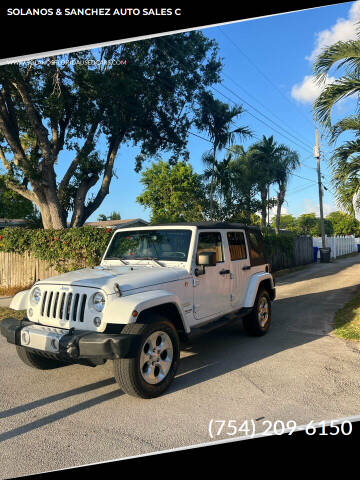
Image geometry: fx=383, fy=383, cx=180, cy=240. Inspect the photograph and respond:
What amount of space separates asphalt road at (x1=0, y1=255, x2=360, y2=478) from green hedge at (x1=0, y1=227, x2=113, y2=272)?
460 cm

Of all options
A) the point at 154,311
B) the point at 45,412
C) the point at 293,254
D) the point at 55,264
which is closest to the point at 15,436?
the point at 45,412

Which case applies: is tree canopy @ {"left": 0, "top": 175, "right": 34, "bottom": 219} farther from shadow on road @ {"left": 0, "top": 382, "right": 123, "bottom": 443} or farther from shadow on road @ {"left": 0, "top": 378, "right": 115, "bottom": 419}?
shadow on road @ {"left": 0, "top": 382, "right": 123, "bottom": 443}

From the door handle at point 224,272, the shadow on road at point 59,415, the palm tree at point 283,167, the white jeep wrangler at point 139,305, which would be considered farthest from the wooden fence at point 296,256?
the shadow on road at point 59,415

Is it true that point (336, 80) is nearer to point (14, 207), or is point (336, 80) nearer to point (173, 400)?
point (173, 400)

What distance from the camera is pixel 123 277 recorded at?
4398mm

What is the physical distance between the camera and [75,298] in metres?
4.11

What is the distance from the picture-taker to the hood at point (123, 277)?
4.12 metres

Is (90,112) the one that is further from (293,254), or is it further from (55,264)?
(293,254)

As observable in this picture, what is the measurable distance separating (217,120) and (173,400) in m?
15.8

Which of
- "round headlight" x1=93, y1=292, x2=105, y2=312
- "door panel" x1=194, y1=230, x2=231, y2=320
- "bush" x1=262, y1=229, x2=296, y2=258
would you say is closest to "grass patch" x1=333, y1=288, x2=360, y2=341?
"door panel" x1=194, y1=230, x2=231, y2=320

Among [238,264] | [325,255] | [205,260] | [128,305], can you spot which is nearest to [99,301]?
[128,305]

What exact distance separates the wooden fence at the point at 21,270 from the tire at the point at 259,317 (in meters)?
7.21

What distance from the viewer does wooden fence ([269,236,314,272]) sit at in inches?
746

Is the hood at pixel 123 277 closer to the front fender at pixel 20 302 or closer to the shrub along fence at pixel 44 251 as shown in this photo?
the front fender at pixel 20 302
